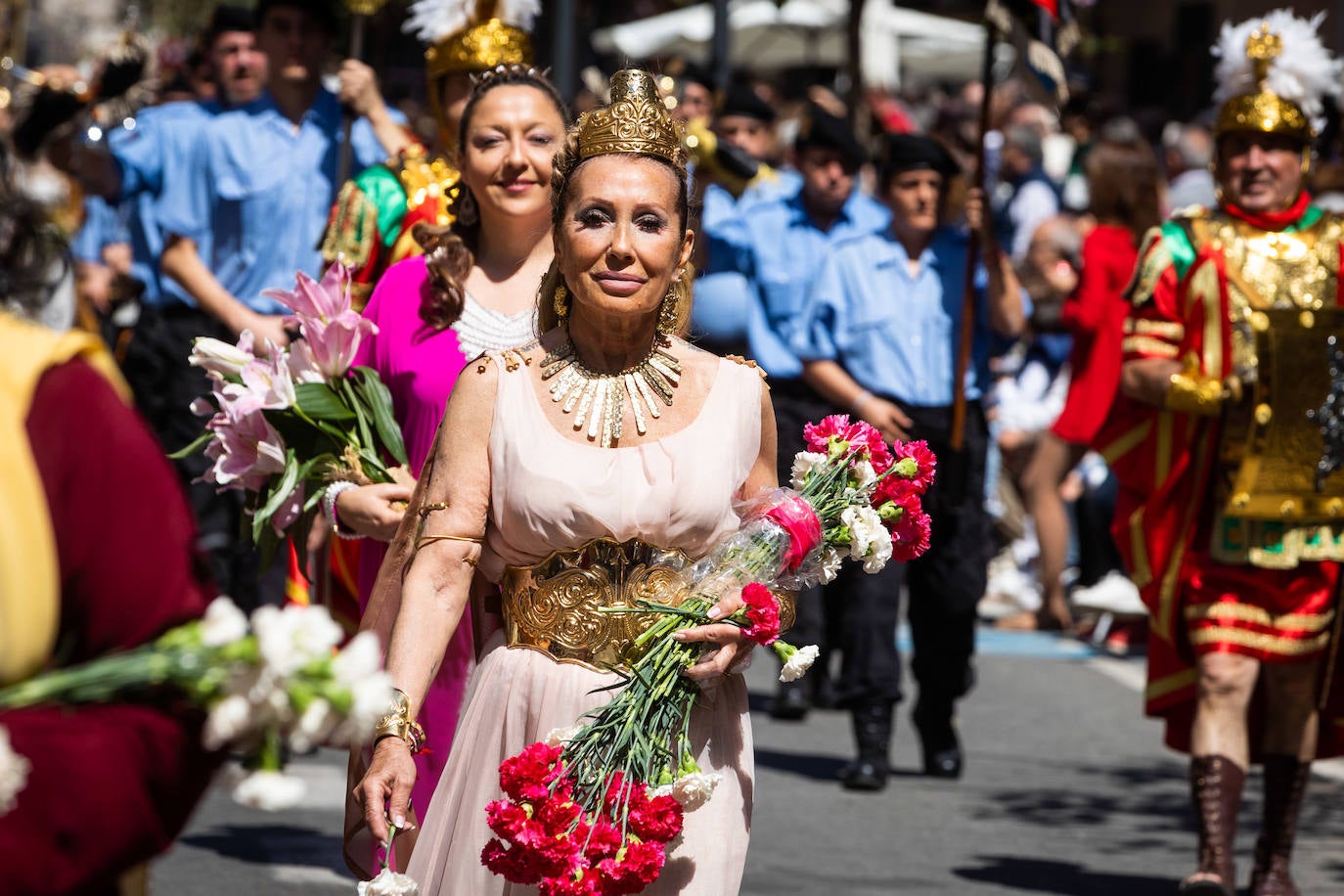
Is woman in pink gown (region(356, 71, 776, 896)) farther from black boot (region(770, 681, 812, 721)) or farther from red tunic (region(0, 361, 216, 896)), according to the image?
black boot (region(770, 681, 812, 721))

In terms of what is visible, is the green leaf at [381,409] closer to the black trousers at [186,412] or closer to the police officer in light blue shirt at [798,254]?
the black trousers at [186,412]

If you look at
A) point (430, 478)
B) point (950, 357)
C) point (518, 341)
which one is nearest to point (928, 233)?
point (950, 357)

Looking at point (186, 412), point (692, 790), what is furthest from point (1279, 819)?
point (186, 412)

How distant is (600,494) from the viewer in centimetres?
393

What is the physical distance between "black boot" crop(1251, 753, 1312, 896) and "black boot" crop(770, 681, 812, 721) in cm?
353

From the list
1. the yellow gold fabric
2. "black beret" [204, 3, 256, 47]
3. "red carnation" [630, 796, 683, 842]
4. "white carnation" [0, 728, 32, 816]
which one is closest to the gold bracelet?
"red carnation" [630, 796, 683, 842]

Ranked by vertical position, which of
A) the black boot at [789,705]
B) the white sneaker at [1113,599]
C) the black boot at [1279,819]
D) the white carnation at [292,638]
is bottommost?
the black boot at [789,705]

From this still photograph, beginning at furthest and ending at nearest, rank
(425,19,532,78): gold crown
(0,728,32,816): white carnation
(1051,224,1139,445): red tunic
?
(1051,224,1139,445): red tunic
(425,19,532,78): gold crown
(0,728,32,816): white carnation

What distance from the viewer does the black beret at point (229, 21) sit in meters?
9.62

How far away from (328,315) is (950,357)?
177 inches

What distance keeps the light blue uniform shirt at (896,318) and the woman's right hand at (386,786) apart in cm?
548

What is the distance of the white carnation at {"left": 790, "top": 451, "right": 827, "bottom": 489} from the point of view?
4.22 meters

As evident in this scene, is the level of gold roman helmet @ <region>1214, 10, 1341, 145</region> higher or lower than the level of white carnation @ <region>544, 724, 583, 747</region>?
higher

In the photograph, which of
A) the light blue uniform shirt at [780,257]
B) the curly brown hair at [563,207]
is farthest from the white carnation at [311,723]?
the light blue uniform shirt at [780,257]
